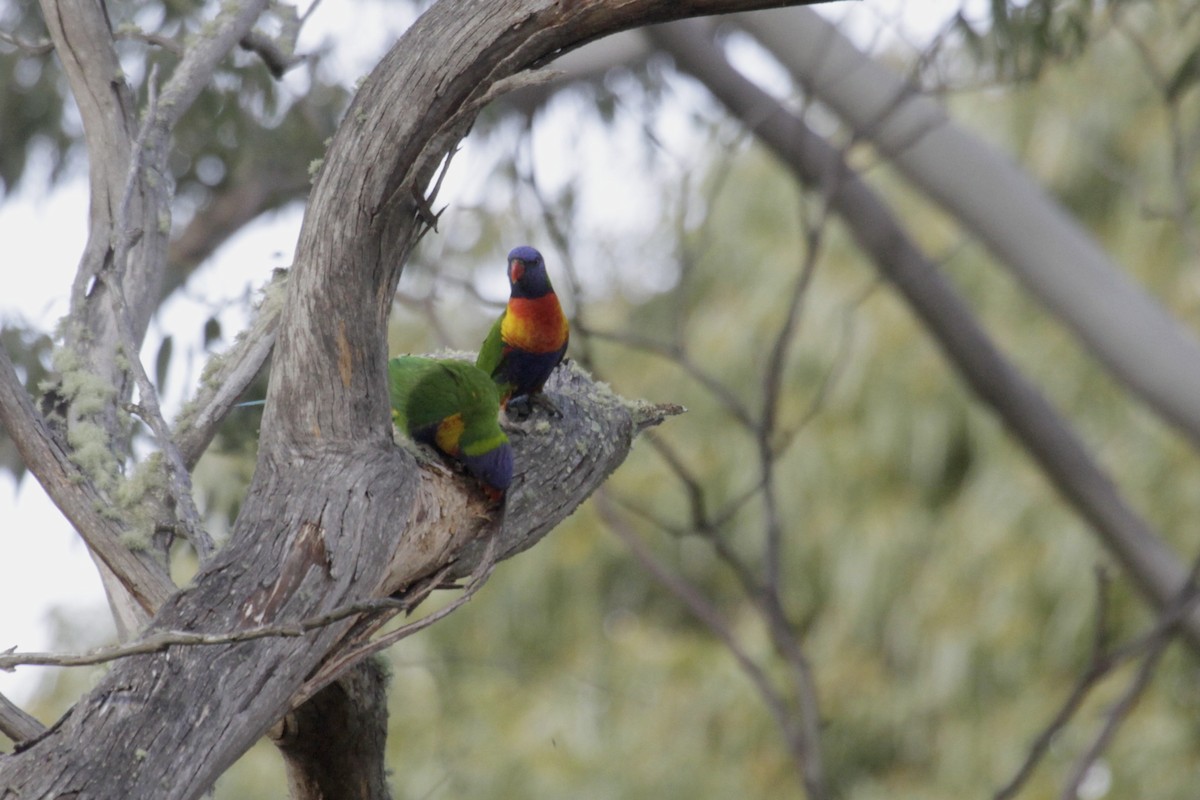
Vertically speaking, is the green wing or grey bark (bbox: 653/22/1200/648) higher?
grey bark (bbox: 653/22/1200/648)

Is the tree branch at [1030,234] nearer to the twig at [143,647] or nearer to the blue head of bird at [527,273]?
the blue head of bird at [527,273]

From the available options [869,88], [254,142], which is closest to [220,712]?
[254,142]

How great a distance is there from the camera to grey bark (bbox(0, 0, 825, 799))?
1.75 meters

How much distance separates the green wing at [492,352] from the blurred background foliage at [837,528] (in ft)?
9.81

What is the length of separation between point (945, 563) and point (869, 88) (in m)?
4.12

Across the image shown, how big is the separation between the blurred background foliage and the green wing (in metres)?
2.99

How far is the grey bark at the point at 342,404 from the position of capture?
5.76 feet

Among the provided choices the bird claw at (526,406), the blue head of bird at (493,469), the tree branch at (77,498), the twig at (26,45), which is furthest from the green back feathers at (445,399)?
the twig at (26,45)

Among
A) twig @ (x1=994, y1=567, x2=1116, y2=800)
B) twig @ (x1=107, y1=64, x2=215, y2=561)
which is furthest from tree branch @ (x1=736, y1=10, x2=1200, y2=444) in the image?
twig @ (x1=107, y1=64, x2=215, y2=561)

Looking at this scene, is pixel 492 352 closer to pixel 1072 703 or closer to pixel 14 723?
pixel 14 723

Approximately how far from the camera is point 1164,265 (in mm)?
8891

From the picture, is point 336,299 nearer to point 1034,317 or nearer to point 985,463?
point 985,463

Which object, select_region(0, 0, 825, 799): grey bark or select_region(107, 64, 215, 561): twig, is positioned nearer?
select_region(0, 0, 825, 799): grey bark

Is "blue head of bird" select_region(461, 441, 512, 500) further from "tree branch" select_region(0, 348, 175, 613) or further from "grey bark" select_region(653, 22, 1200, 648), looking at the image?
"grey bark" select_region(653, 22, 1200, 648)
